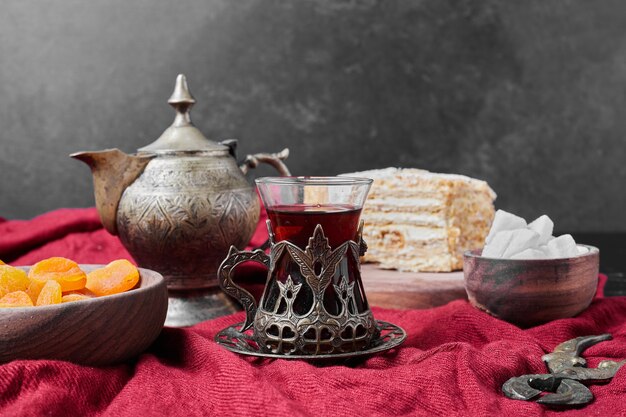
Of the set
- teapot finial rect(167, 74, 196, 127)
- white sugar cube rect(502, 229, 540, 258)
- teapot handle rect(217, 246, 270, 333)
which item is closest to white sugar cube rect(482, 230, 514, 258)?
white sugar cube rect(502, 229, 540, 258)

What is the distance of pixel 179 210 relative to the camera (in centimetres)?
214

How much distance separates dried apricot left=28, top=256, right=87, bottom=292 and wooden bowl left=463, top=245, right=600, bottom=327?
0.94 m

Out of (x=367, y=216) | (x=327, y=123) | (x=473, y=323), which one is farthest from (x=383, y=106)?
(x=473, y=323)

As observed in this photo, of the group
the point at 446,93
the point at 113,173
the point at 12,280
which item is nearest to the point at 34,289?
the point at 12,280

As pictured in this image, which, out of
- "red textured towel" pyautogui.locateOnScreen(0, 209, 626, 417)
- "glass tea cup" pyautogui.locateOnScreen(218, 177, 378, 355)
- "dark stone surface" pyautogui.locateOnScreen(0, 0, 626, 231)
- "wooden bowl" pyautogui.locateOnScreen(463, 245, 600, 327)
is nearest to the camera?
"red textured towel" pyautogui.locateOnScreen(0, 209, 626, 417)

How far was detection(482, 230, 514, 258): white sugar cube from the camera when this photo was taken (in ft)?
6.43

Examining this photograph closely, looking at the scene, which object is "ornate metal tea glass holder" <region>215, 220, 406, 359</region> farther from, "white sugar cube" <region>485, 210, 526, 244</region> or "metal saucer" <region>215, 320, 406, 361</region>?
"white sugar cube" <region>485, 210, 526, 244</region>

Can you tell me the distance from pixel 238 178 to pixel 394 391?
105cm

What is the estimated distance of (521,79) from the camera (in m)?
4.27

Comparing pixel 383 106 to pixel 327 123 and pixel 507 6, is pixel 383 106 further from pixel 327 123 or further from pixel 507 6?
pixel 507 6

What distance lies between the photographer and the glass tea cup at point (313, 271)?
5.20ft

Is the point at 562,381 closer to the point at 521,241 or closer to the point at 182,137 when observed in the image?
the point at 521,241

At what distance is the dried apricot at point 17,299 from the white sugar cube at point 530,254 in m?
1.12

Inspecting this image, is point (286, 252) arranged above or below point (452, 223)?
above
